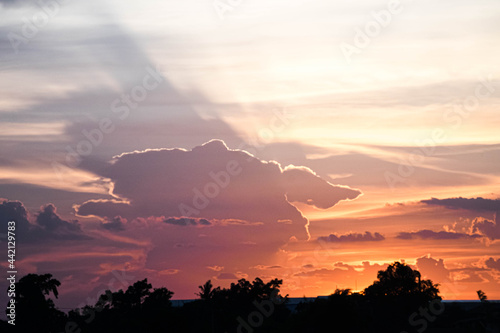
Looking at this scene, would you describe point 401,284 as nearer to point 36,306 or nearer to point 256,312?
point 256,312

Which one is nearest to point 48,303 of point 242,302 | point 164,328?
point 164,328

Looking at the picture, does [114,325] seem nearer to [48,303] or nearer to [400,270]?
[48,303]

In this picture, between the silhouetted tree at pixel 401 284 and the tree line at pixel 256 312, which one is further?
the silhouetted tree at pixel 401 284

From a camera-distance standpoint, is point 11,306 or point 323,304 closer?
point 323,304

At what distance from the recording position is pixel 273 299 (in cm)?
14400

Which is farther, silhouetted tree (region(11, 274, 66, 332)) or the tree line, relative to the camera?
silhouetted tree (region(11, 274, 66, 332))

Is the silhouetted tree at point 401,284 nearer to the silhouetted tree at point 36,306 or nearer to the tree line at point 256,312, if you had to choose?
the tree line at point 256,312

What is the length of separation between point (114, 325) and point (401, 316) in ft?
171

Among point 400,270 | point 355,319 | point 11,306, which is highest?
point 400,270

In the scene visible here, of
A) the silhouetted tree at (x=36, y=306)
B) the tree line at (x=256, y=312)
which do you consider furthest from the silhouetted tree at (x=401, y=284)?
the silhouetted tree at (x=36, y=306)

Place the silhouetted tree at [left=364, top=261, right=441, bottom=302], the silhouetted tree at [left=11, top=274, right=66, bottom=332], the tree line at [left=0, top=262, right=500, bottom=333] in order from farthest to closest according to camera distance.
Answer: the silhouetted tree at [left=364, top=261, right=441, bottom=302] → the silhouetted tree at [left=11, top=274, right=66, bottom=332] → the tree line at [left=0, top=262, right=500, bottom=333]

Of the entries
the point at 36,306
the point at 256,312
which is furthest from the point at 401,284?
the point at 36,306

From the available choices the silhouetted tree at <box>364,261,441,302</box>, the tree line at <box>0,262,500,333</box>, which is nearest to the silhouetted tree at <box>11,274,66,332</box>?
the tree line at <box>0,262,500,333</box>

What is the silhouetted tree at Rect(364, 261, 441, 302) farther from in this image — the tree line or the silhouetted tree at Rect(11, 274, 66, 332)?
the silhouetted tree at Rect(11, 274, 66, 332)
